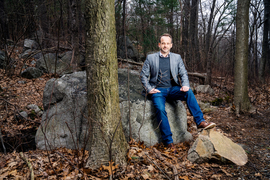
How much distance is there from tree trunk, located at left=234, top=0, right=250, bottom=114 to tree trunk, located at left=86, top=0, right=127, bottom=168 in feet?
14.5

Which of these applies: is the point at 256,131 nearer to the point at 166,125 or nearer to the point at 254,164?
the point at 254,164

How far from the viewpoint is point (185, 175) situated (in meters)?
2.71

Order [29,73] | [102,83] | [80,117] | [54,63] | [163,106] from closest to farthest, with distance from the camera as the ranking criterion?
[102,83]
[163,106]
[80,117]
[29,73]
[54,63]

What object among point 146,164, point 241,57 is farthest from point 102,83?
point 241,57

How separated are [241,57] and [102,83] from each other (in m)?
4.67

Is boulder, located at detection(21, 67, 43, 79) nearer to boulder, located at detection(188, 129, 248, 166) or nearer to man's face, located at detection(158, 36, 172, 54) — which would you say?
man's face, located at detection(158, 36, 172, 54)

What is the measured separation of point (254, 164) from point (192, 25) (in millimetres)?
10834

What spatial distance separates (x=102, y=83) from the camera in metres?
2.51

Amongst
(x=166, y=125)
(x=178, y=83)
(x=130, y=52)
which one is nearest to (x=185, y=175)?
(x=166, y=125)

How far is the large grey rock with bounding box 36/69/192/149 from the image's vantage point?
3.61 metres

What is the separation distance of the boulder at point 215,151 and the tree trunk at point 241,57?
2.72 m

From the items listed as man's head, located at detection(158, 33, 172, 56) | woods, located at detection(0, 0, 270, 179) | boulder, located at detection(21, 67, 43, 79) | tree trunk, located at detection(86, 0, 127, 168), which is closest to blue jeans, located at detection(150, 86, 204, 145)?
woods, located at detection(0, 0, 270, 179)

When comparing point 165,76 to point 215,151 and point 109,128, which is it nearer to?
point 215,151

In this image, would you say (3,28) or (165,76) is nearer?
(165,76)
